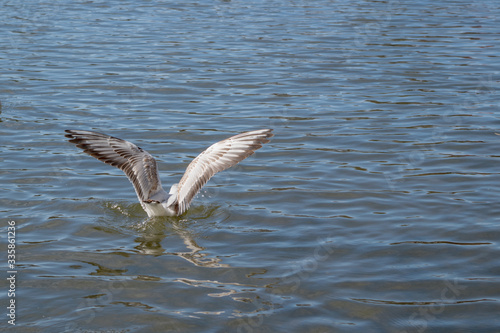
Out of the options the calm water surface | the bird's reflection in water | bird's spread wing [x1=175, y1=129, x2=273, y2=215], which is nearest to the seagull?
bird's spread wing [x1=175, y1=129, x2=273, y2=215]

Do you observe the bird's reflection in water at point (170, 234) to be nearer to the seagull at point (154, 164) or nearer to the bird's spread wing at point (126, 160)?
the seagull at point (154, 164)

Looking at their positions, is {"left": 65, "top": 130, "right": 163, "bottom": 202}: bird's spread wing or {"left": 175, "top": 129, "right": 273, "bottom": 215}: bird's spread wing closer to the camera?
{"left": 175, "top": 129, "right": 273, "bottom": 215}: bird's spread wing

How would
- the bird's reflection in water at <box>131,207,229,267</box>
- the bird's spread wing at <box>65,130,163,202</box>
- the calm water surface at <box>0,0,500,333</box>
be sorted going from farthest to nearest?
1. the bird's spread wing at <box>65,130,163,202</box>
2. the bird's reflection in water at <box>131,207,229,267</box>
3. the calm water surface at <box>0,0,500,333</box>

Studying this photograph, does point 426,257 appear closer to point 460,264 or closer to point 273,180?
point 460,264

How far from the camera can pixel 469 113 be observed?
14.1 m

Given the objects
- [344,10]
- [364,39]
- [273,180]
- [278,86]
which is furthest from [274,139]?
[344,10]

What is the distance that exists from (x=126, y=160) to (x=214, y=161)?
110 cm

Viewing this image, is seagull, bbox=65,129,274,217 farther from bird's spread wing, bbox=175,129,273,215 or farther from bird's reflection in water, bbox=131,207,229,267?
bird's reflection in water, bbox=131,207,229,267

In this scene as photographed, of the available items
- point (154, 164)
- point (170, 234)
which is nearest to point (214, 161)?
point (154, 164)

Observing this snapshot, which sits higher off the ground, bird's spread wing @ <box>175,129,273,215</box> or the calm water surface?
bird's spread wing @ <box>175,129,273,215</box>

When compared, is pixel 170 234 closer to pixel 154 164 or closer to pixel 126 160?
pixel 154 164

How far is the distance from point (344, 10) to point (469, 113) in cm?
1196

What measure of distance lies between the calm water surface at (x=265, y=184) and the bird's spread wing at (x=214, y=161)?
1.60 feet

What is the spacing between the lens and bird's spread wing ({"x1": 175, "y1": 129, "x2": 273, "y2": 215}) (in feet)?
30.8
